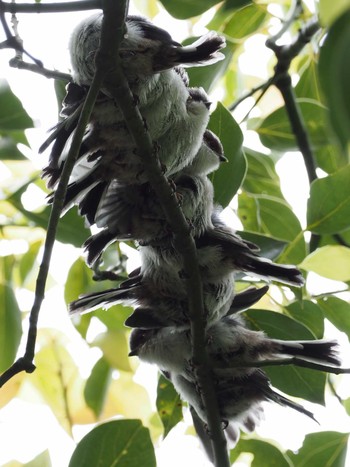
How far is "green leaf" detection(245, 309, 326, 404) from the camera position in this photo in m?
1.58

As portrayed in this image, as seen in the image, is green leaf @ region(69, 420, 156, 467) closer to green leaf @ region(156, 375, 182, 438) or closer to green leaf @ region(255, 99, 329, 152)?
A: green leaf @ region(156, 375, 182, 438)

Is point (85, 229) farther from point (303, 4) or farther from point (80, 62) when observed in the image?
point (303, 4)

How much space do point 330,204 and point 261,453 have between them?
2.04 ft

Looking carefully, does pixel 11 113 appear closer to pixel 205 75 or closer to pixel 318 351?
pixel 205 75

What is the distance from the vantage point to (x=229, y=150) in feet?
5.20

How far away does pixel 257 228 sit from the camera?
1844mm

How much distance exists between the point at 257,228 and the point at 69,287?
0.54 metres

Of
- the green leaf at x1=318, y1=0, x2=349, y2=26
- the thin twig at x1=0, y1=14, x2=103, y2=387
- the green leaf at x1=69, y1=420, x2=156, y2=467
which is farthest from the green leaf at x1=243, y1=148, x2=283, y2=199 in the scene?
the green leaf at x1=318, y1=0, x2=349, y2=26

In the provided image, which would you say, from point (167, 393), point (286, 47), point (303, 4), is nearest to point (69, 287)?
point (167, 393)

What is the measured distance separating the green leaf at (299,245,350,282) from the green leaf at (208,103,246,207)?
25cm

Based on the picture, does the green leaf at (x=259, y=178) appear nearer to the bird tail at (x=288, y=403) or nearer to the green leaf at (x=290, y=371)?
the green leaf at (x=290, y=371)

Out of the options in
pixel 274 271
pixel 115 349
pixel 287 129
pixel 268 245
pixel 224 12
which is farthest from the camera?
pixel 287 129

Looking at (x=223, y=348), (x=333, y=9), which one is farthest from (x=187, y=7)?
(x=333, y=9)

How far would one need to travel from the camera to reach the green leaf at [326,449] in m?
1.61
